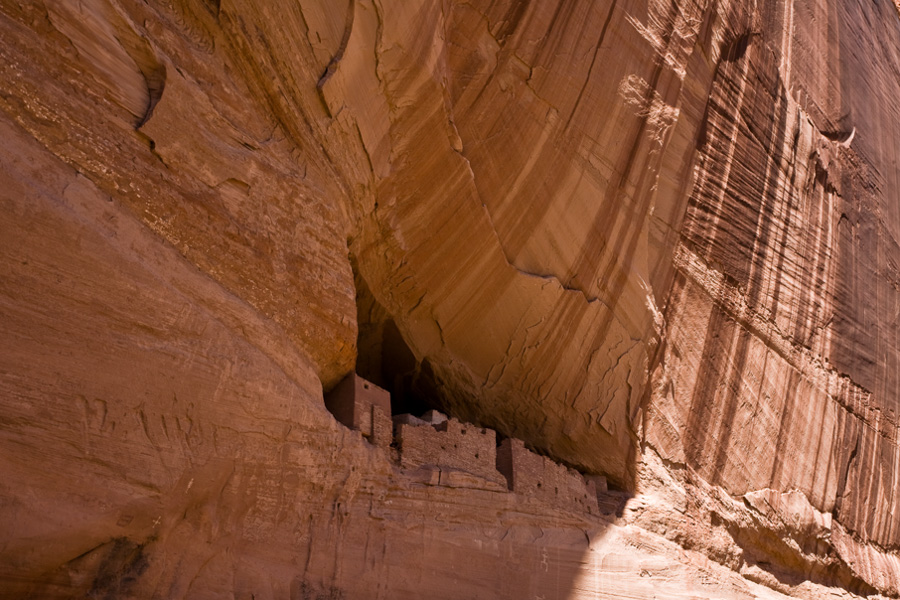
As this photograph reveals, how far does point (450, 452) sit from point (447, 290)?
6.35 feet

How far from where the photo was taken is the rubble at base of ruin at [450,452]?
6.68 meters

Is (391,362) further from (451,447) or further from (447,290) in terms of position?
(451,447)

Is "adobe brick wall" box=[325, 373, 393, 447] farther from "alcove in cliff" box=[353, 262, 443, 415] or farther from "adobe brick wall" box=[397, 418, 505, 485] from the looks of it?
"alcove in cliff" box=[353, 262, 443, 415]

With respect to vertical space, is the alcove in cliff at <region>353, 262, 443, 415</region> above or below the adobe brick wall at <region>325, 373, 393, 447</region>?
above

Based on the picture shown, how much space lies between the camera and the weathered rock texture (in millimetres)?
4797

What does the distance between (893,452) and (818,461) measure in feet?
6.84

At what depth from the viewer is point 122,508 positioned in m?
4.73

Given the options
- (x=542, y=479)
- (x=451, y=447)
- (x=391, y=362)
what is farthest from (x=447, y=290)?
(x=542, y=479)

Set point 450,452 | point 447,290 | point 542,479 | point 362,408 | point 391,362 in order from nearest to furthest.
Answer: point 362,408
point 450,452
point 542,479
point 447,290
point 391,362

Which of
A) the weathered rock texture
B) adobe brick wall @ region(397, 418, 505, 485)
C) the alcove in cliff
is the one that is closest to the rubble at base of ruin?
adobe brick wall @ region(397, 418, 505, 485)

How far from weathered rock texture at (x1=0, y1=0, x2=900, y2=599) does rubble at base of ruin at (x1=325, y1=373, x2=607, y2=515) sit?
0.14m

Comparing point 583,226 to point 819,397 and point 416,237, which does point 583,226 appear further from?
point 819,397

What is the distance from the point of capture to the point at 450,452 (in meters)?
7.09

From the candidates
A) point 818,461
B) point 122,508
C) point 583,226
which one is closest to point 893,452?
point 818,461
